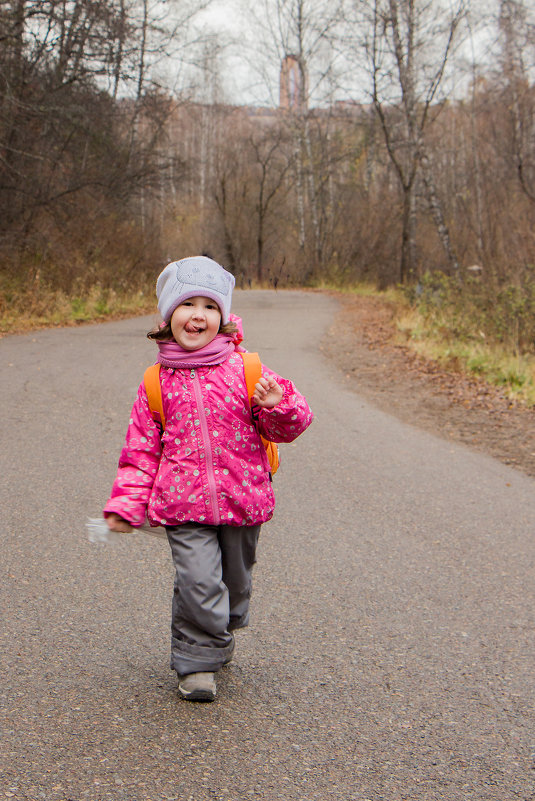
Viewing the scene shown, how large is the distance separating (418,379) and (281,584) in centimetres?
707

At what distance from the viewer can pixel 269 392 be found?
2830 mm

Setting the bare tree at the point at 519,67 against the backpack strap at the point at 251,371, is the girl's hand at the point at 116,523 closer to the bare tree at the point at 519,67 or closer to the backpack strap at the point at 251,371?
the backpack strap at the point at 251,371

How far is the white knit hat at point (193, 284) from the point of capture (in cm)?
299

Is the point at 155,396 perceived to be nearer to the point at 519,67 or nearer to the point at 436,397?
the point at 436,397

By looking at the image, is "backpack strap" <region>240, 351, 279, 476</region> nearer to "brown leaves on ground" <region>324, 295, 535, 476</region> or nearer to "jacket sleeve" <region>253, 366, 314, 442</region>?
"jacket sleeve" <region>253, 366, 314, 442</region>

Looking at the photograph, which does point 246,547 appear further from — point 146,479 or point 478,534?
point 478,534

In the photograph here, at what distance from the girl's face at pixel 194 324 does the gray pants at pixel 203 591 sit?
612mm

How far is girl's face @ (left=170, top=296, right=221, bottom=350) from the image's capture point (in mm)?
2973

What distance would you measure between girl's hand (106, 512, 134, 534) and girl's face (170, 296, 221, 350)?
61 centimetres

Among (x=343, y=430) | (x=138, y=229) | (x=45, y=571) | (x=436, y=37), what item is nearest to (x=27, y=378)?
(x=343, y=430)

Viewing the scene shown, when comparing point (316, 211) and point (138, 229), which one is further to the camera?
point (316, 211)

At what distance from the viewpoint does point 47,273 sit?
16.8m

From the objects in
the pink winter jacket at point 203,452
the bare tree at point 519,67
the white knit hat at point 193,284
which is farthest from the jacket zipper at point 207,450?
the bare tree at point 519,67

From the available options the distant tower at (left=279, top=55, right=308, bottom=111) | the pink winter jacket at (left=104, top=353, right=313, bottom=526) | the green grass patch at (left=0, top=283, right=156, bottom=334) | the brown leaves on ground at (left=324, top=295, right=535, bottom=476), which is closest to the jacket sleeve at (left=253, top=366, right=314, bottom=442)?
the pink winter jacket at (left=104, top=353, right=313, bottom=526)
